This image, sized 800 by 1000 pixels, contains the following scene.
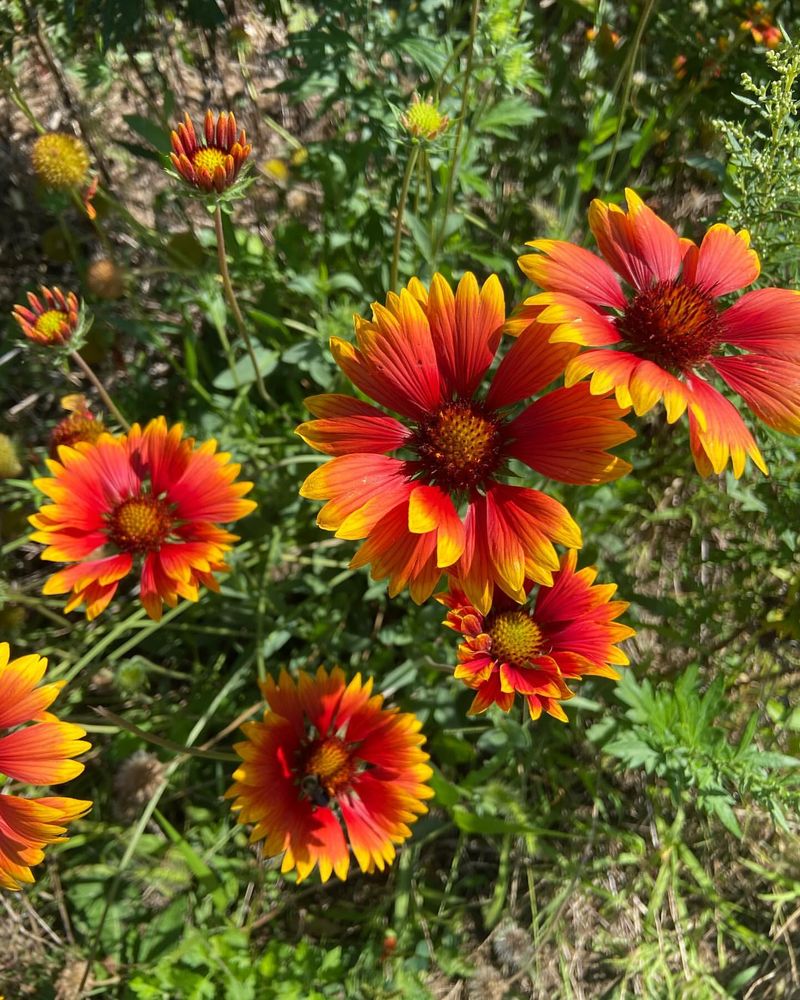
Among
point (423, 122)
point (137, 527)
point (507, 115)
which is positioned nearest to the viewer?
point (423, 122)

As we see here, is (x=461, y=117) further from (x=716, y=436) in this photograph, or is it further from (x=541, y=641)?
(x=541, y=641)

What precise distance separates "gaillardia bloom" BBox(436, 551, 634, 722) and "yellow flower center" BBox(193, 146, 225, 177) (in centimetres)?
92

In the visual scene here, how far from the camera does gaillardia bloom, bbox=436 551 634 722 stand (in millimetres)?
1342

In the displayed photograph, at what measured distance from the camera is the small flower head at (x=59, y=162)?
1824mm

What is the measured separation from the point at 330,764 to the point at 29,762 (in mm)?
671

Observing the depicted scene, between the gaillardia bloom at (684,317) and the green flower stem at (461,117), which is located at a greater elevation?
the green flower stem at (461,117)

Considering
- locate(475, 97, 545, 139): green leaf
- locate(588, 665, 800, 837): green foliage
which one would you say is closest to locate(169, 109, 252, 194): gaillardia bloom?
locate(475, 97, 545, 139): green leaf

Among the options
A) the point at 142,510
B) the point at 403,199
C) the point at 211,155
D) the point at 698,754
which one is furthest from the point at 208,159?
the point at 698,754

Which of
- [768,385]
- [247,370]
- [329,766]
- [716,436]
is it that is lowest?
[329,766]

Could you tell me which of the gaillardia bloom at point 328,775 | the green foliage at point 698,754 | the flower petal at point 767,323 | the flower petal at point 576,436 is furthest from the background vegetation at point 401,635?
the flower petal at point 576,436

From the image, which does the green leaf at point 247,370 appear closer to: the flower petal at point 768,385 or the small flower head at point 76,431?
the small flower head at point 76,431

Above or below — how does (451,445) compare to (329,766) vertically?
above

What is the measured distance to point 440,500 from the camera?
50.1 inches

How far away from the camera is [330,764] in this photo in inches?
68.7
